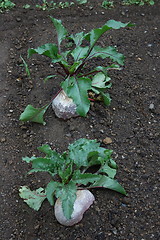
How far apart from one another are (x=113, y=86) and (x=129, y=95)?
20 cm

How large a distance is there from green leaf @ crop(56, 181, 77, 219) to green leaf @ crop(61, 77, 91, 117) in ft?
2.19

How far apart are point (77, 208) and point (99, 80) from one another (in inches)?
53.9

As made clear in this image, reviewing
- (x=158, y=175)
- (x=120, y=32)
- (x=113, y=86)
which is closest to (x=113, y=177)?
(x=158, y=175)

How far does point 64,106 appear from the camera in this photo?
3.27 metres

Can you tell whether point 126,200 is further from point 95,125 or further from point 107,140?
point 95,125

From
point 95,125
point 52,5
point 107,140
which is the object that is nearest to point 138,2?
point 52,5

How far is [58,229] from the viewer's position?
2.66 metres

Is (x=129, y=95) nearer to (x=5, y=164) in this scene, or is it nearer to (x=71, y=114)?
(x=71, y=114)

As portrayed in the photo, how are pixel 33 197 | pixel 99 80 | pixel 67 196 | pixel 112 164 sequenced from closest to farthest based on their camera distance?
1. pixel 67 196
2. pixel 33 197
3. pixel 112 164
4. pixel 99 80

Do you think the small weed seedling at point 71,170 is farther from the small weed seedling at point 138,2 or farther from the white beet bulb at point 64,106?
the small weed seedling at point 138,2

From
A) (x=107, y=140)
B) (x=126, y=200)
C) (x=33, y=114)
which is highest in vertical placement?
(x=33, y=114)

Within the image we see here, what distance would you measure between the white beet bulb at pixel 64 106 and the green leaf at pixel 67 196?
0.89 meters

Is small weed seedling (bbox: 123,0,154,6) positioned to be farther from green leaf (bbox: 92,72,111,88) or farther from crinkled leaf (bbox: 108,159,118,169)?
crinkled leaf (bbox: 108,159,118,169)

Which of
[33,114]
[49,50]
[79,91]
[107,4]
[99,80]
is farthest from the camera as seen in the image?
[107,4]
